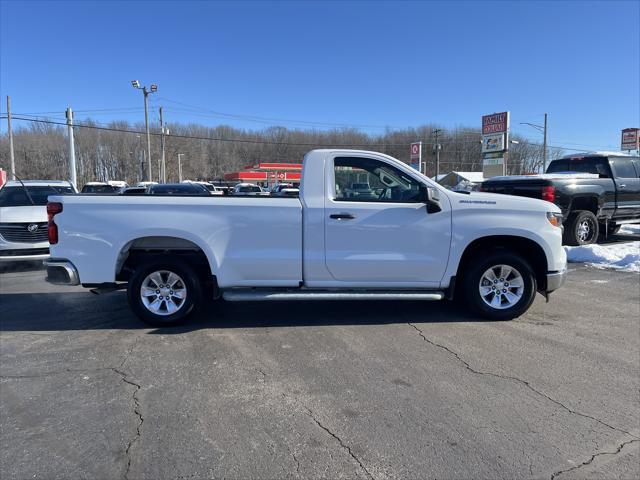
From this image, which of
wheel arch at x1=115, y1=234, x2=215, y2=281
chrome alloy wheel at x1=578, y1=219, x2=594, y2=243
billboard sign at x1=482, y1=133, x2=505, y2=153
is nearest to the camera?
wheel arch at x1=115, y1=234, x2=215, y2=281

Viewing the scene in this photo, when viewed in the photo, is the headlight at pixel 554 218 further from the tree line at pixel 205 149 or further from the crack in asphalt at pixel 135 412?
the tree line at pixel 205 149

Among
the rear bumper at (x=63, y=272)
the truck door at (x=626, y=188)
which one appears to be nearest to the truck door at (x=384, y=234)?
the rear bumper at (x=63, y=272)

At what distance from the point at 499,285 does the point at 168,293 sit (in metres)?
3.96

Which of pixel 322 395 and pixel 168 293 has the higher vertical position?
pixel 168 293

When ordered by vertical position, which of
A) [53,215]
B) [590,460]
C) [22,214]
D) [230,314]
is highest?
[53,215]

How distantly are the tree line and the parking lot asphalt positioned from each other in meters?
78.0

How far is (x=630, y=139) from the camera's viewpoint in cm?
3491

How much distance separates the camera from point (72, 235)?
17.0ft

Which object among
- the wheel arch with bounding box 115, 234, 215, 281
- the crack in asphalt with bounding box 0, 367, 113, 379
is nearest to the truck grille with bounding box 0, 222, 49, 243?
the wheel arch with bounding box 115, 234, 215, 281

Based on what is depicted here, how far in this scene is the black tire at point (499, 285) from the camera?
5.51 m

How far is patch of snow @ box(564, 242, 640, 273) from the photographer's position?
9.20m

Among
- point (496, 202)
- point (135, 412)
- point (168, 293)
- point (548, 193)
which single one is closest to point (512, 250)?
point (496, 202)

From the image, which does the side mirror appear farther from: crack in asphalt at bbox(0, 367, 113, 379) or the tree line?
the tree line

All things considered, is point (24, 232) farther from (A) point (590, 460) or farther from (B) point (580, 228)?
(B) point (580, 228)
